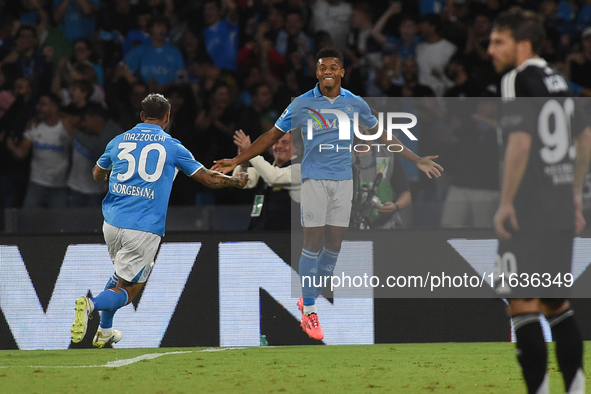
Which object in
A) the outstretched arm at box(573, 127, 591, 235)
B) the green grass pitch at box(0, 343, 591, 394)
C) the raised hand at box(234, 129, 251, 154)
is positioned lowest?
the green grass pitch at box(0, 343, 591, 394)

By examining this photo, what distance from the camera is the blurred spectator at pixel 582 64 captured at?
10281mm

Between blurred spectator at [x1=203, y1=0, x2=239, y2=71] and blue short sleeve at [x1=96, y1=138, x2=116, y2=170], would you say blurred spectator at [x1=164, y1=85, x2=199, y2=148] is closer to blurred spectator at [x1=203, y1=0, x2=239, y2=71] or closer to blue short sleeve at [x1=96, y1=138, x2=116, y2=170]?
blurred spectator at [x1=203, y1=0, x2=239, y2=71]

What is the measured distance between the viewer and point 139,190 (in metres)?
6.58

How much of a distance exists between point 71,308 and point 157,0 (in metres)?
5.09

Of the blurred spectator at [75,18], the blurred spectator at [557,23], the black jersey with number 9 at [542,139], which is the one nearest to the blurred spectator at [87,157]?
the blurred spectator at [75,18]

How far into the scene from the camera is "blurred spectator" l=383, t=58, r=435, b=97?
969 cm

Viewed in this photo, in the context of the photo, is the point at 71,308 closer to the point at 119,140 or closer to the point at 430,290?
the point at 119,140

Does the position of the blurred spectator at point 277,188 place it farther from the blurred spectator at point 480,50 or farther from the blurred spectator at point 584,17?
the blurred spectator at point 584,17

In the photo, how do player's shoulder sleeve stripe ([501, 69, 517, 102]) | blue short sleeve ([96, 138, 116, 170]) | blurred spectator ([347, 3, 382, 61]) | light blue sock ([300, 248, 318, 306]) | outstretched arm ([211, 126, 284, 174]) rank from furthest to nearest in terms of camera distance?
blurred spectator ([347, 3, 382, 61])
light blue sock ([300, 248, 318, 306])
outstretched arm ([211, 126, 284, 174])
blue short sleeve ([96, 138, 116, 170])
player's shoulder sleeve stripe ([501, 69, 517, 102])

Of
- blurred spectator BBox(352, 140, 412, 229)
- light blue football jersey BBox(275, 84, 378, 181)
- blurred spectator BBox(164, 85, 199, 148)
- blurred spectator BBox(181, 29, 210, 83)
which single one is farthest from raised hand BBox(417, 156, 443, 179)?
blurred spectator BBox(181, 29, 210, 83)

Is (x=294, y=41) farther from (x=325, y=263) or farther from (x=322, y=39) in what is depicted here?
(x=325, y=263)

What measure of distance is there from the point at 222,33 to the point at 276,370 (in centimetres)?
581

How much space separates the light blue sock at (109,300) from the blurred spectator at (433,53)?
208 inches

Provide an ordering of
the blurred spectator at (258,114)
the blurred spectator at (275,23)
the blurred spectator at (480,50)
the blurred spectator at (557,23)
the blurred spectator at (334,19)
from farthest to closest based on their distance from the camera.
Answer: the blurred spectator at (334,19) < the blurred spectator at (557,23) < the blurred spectator at (275,23) < the blurred spectator at (480,50) < the blurred spectator at (258,114)
